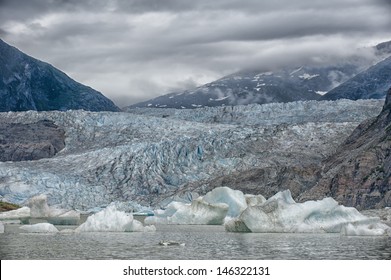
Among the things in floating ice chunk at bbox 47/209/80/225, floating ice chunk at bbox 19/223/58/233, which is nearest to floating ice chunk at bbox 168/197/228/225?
floating ice chunk at bbox 47/209/80/225

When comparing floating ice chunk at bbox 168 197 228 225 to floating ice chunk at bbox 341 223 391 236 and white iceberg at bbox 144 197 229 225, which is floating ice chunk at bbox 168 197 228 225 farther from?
floating ice chunk at bbox 341 223 391 236

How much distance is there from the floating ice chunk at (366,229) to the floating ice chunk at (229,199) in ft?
41.1

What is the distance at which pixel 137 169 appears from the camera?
70.9m

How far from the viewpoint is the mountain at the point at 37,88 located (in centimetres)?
14125

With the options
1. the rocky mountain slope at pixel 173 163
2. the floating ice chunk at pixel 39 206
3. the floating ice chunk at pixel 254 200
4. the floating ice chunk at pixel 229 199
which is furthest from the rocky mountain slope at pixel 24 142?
the floating ice chunk at pixel 229 199

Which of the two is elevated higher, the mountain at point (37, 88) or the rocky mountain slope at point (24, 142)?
the mountain at point (37, 88)

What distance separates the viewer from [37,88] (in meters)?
150

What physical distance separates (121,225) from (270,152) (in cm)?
4065

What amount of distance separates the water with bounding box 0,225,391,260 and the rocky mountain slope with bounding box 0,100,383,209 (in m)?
31.4

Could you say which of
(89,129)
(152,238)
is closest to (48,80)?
(89,129)

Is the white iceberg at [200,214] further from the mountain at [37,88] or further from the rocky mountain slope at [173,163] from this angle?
the mountain at [37,88]

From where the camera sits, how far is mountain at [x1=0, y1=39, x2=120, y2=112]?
141250mm

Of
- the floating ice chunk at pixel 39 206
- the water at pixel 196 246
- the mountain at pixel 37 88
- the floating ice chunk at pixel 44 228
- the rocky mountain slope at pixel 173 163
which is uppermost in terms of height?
the mountain at pixel 37 88

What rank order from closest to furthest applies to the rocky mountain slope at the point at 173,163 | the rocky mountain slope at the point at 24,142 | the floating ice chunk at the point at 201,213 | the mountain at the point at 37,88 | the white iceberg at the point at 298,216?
the white iceberg at the point at 298,216 < the floating ice chunk at the point at 201,213 < the rocky mountain slope at the point at 173,163 < the rocky mountain slope at the point at 24,142 < the mountain at the point at 37,88
